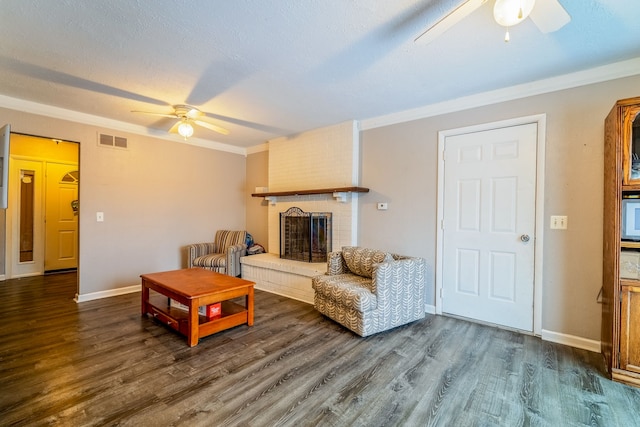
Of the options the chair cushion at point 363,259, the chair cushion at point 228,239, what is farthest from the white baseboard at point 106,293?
the chair cushion at point 363,259

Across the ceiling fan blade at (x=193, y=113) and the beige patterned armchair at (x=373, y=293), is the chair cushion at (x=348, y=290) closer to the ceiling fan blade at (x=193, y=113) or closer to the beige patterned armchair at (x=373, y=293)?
the beige patterned armchair at (x=373, y=293)

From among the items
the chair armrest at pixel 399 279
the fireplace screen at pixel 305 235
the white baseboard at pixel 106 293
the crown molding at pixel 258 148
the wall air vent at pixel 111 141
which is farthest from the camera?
the crown molding at pixel 258 148

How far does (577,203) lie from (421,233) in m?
1.44

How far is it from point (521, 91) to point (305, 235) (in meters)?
3.16

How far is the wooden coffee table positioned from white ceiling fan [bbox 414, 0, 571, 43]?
2602mm

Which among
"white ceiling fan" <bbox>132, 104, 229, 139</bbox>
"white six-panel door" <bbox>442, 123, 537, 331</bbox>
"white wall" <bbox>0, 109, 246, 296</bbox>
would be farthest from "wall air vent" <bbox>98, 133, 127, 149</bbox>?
"white six-panel door" <bbox>442, 123, 537, 331</bbox>

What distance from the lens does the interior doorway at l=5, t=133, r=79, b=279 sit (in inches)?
193

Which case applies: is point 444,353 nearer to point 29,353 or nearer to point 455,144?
point 455,144

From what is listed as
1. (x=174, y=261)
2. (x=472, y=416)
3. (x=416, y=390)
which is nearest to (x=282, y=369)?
(x=416, y=390)

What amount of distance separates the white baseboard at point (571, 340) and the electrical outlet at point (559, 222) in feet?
3.21

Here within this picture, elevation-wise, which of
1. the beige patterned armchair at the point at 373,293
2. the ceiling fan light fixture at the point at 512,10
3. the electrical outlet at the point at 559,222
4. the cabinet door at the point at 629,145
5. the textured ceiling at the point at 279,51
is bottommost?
the beige patterned armchair at the point at 373,293

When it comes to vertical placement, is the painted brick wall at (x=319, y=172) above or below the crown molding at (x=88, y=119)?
below

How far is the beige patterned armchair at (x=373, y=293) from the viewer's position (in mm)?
2752

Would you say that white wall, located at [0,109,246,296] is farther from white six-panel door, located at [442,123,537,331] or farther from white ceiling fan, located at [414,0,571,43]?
white ceiling fan, located at [414,0,571,43]
